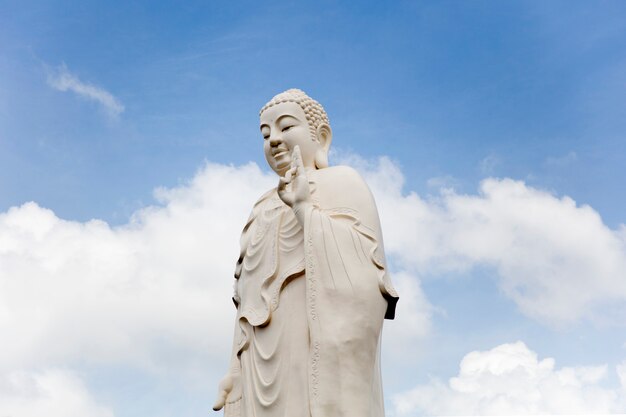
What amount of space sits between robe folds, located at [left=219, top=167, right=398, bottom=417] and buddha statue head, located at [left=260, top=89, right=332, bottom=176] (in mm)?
369

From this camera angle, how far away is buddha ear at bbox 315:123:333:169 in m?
8.70

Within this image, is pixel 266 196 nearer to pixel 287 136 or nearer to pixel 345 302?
pixel 287 136

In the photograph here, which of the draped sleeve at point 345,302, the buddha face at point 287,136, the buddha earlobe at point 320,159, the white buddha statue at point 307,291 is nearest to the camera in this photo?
the draped sleeve at point 345,302

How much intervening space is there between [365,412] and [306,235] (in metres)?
Answer: 1.70

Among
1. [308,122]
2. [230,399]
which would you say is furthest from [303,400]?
[308,122]

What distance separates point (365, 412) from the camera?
276 inches

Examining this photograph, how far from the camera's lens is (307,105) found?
8.73 m

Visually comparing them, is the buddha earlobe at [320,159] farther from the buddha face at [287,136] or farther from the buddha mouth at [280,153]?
the buddha mouth at [280,153]

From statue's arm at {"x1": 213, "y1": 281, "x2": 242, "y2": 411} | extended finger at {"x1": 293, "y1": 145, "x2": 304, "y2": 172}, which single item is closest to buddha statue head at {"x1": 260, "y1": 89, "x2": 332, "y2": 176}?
extended finger at {"x1": 293, "y1": 145, "x2": 304, "y2": 172}

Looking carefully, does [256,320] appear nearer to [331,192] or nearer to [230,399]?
[230,399]

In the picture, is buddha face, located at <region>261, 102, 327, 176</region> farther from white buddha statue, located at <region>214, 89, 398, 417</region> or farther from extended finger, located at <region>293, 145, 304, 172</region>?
extended finger, located at <region>293, 145, 304, 172</region>

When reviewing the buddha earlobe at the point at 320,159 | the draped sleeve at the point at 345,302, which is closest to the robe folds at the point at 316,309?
the draped sleeve at the point at 345,302

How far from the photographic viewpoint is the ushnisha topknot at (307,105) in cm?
870

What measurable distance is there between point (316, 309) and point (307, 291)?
211 mm
